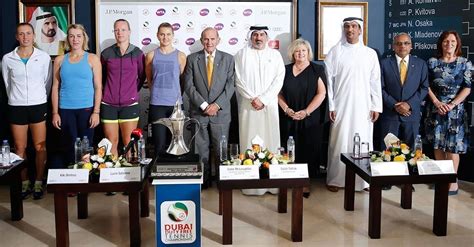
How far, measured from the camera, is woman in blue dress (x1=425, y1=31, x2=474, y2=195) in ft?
16.7

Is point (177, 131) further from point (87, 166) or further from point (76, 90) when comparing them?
point (76, 90)

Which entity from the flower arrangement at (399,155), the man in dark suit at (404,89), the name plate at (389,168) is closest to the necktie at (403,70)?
the man in dark suit at (404,89)

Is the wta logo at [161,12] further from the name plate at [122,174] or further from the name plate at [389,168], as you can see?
the name plate at [389,168]

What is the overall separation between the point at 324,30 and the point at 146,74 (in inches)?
74.9

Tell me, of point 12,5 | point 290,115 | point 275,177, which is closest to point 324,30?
point 290,115

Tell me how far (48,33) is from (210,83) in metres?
1.82

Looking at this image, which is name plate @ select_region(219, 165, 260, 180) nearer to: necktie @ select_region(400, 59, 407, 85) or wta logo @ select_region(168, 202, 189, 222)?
wta logo @ select_region(168, 202, 189, 222)

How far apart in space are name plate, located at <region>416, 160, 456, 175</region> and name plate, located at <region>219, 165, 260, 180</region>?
116 cm

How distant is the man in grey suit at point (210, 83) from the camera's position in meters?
5.05

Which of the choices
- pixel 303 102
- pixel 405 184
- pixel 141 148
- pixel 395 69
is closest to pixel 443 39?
pixel 395 69

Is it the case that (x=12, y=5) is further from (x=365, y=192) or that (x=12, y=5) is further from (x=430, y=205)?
(x=430, y=205)

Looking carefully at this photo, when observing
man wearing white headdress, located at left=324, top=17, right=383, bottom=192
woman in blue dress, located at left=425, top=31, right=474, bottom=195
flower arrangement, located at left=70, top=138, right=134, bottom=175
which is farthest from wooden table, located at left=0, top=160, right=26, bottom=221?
woman in blue dress, located at left=425, top=31, right=474, bottom=195

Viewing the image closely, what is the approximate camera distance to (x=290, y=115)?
5090mm

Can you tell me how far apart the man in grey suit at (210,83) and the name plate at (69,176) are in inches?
66.2
